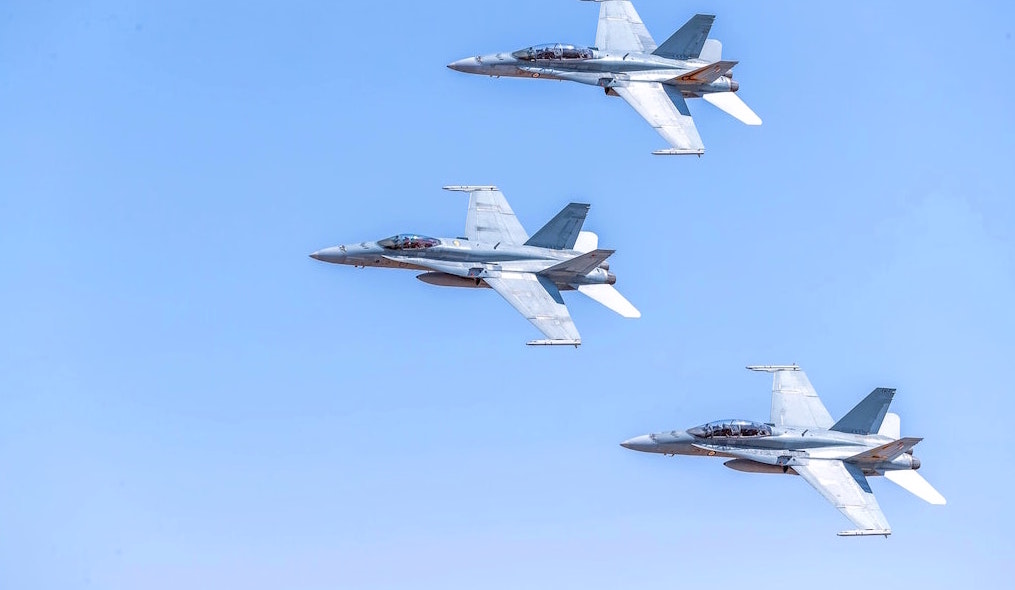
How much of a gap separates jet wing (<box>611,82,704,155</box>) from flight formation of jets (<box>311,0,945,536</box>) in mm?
42

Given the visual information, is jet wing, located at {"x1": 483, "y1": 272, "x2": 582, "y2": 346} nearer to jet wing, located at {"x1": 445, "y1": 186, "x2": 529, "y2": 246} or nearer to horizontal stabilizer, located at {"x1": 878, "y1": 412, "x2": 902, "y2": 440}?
jet wing, located at {"x1": 445, "y1": 186, "x2": 529, "y2": 246}

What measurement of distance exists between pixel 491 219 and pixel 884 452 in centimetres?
1895

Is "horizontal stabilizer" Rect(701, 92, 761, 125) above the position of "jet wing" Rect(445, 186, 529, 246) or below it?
above

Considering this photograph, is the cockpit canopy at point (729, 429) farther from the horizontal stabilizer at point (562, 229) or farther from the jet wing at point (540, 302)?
the horizontal stabilizer at point (562, 229)

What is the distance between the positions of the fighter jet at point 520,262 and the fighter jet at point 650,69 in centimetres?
679

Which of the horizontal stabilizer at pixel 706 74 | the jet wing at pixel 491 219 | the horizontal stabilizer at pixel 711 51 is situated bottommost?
the jet wing at pixel 491 219

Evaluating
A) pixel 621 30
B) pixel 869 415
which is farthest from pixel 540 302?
pixel 621 30

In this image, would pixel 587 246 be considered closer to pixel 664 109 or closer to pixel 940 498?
pixel 664 109

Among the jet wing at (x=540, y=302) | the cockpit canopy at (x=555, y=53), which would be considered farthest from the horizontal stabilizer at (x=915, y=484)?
the cockpit canopy at (x=555, y=53)

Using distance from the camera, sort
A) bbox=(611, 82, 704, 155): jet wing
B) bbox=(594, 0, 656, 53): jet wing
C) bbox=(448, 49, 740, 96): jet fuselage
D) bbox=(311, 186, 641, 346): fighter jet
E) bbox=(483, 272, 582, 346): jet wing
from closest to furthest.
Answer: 1. bbox=(483, 272, 582, 346): jet wing
2. bbox=(311, 186, 641, 346): fighter jet
3. bbox=(611, 82, 704, 155): jet wing
4. bbox=(448, 49, 740, 96): jet fuselage
5. bbox=(594, 0, 656, 53): jet wing

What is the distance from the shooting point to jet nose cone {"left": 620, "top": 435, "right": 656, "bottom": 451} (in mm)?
87062

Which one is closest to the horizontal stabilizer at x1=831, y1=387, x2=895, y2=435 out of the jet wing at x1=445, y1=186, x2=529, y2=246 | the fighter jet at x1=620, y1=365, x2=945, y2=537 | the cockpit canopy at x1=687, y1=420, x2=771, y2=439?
the fighter jet at x1=620, y1=365, x2=945, y2=537

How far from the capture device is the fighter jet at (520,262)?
89062 millimetres

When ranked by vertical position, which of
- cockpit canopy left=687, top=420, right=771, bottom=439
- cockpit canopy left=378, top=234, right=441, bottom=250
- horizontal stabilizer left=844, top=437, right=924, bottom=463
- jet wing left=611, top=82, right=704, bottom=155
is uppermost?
jet wing left=611, top=82, right=704, bottom=155
